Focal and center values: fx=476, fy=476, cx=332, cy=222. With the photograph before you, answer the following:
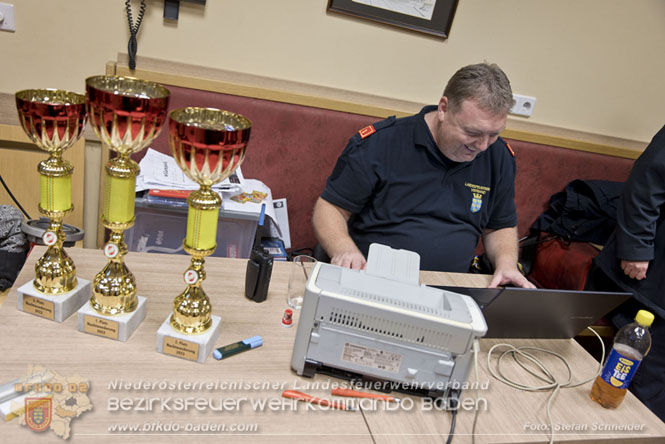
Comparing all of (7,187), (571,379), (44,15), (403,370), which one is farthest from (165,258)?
(44,15)

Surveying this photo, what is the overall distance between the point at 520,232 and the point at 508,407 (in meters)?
1.76

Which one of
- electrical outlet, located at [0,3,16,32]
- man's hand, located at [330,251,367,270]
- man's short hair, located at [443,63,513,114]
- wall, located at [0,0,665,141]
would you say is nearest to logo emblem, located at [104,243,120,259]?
man's hand, located at [330,251,367,270]

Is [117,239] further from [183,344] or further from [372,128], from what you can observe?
[372,128]

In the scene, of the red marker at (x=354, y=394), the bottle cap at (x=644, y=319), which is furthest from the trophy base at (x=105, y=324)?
the bottle cap at (x=644, y=319)

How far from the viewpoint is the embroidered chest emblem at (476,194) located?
66.6 inches

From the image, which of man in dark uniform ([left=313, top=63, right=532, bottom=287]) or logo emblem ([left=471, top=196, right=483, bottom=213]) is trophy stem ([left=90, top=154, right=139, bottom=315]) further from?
logo emblem ([left=471, top=196, right=483, bottom=213])

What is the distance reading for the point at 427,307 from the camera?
85 centimetres

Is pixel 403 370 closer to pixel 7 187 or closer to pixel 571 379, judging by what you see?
pixel 571 379

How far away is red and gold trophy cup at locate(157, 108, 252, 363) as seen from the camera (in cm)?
76

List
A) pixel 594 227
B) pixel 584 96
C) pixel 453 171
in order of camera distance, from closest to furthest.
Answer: pixel 453 171 < pixel 594 227 < pixel 584 96

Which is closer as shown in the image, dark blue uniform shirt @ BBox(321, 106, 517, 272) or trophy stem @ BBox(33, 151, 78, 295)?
trophy stem @ BBox(33, 151, 78, 295)

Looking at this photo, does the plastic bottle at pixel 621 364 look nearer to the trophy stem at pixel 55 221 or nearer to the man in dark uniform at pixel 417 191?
the man in dark uniform at pixel 417 191

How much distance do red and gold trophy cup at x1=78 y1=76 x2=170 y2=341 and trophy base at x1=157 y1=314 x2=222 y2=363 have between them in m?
0.07

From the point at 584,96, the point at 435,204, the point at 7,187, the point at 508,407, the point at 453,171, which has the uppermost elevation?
the point at 584,96
